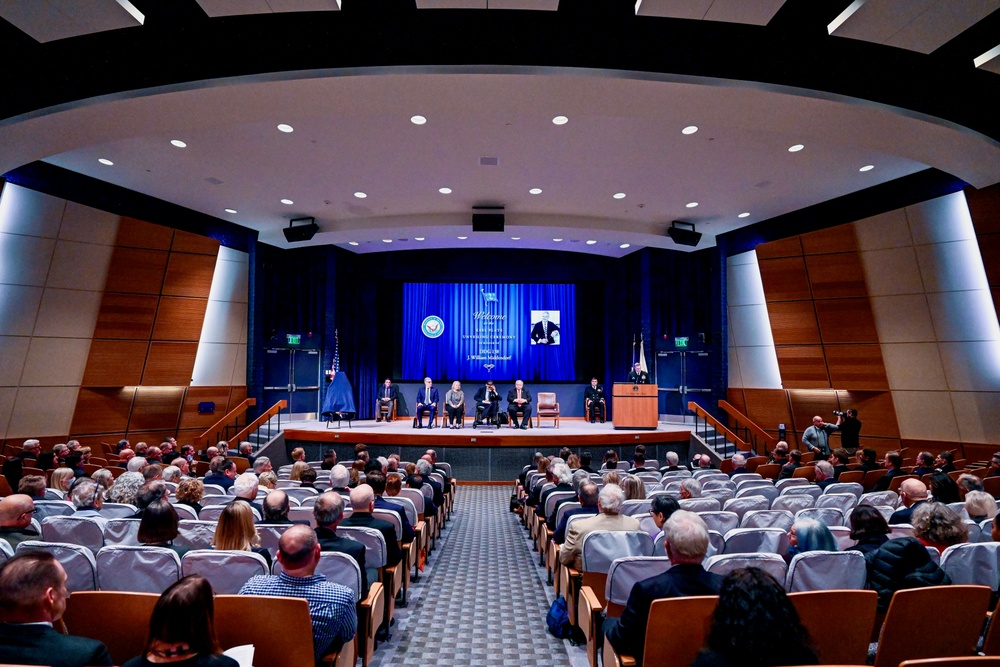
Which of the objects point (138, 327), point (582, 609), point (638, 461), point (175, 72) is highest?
point (175, 72)

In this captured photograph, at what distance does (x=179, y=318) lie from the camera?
11.6m

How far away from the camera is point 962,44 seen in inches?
216

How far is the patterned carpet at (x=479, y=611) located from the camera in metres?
3.46

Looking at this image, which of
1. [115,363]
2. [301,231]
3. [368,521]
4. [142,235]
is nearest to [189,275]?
[142,235]

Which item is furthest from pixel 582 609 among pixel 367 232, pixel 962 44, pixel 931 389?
pixel 367 232

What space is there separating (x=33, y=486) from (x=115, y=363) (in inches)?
298

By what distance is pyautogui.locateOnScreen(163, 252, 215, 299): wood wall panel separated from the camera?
443 inches

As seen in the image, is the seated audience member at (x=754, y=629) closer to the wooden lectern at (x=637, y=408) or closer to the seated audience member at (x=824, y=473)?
the seated audience member at (x=824, y=473)

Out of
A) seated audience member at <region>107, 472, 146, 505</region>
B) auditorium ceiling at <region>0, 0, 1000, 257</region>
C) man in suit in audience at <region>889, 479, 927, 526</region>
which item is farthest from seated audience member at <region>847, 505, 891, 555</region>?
seated audience member at <region>107, 472, 146, 505</region>

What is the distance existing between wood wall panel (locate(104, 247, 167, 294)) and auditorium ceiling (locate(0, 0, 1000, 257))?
1.88 meters

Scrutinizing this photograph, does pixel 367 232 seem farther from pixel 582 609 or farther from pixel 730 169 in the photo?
pixel 582 609

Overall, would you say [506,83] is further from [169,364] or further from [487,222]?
[169,364]

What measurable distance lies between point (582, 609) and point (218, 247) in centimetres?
1142

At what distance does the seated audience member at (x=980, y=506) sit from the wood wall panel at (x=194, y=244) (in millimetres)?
12401
